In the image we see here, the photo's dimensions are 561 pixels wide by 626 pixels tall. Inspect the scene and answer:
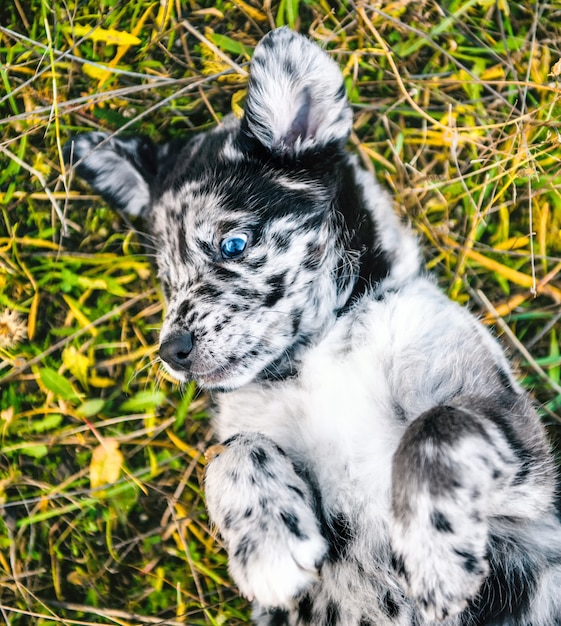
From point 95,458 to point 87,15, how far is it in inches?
104

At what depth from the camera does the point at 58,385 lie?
3.47 meters

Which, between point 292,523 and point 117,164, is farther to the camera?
point 117,164

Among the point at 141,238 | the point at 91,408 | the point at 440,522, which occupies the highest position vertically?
the point at 440,522

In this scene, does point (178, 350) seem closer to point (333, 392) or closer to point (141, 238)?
point (333, 392)

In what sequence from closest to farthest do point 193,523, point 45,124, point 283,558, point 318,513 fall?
point 283,558
point 318,513
point 193,523
point 45,124

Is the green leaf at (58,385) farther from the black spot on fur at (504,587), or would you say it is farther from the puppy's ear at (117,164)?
the black spot on fur at (504,587)

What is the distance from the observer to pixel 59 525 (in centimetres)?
349

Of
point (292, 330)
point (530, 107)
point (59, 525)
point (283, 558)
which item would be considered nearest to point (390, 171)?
point (530, 107)

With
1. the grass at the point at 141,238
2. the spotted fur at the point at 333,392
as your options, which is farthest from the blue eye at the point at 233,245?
the grass at the point at 141,238

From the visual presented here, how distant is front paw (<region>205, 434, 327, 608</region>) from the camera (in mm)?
2186

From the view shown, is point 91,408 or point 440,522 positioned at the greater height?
point 440,522

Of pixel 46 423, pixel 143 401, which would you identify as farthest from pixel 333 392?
pixel 46 423

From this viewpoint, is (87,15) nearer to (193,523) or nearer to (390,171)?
(390,171)

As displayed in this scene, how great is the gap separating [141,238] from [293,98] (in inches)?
56.6
